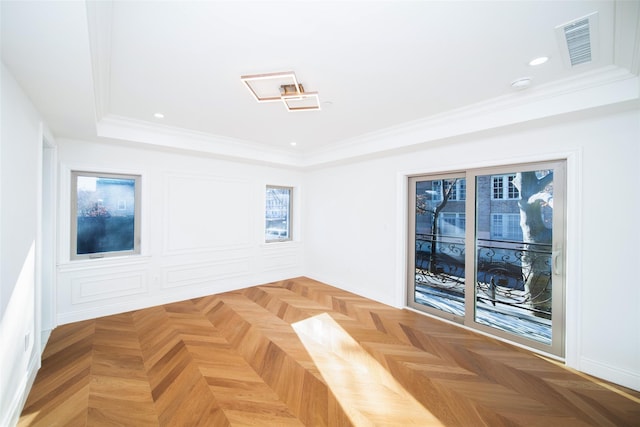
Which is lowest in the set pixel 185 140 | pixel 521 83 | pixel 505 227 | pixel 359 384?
pixel 359 384

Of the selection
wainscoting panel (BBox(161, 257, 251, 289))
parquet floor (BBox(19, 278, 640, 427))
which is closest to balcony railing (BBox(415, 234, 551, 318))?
parquet floor (BBox(19, 278, 640, 427))

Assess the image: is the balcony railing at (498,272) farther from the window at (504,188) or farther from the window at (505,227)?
the window at (504,188)

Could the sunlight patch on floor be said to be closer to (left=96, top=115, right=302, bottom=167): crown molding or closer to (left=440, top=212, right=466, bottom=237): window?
(left=440, top=212, right=466, bottom=237): window

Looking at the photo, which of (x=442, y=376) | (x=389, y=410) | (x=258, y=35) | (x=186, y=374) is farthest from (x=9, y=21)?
(x=442, y=376)

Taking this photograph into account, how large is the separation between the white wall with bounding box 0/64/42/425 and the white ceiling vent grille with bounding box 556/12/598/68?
360cm

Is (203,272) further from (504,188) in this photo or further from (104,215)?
(504,188)

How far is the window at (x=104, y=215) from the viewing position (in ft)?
11.5

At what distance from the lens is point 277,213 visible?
5637 mm

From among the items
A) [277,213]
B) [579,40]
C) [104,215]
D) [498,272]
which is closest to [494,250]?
[498,272]

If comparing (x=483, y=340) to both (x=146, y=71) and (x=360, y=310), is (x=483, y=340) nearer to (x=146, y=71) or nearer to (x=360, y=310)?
(x=360, y=310)

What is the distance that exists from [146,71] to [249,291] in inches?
143

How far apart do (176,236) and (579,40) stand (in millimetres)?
5037

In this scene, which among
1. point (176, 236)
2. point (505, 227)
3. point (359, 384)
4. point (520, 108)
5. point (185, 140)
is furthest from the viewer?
point (176, 236)

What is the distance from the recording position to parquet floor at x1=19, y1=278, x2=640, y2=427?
74.5 inches
